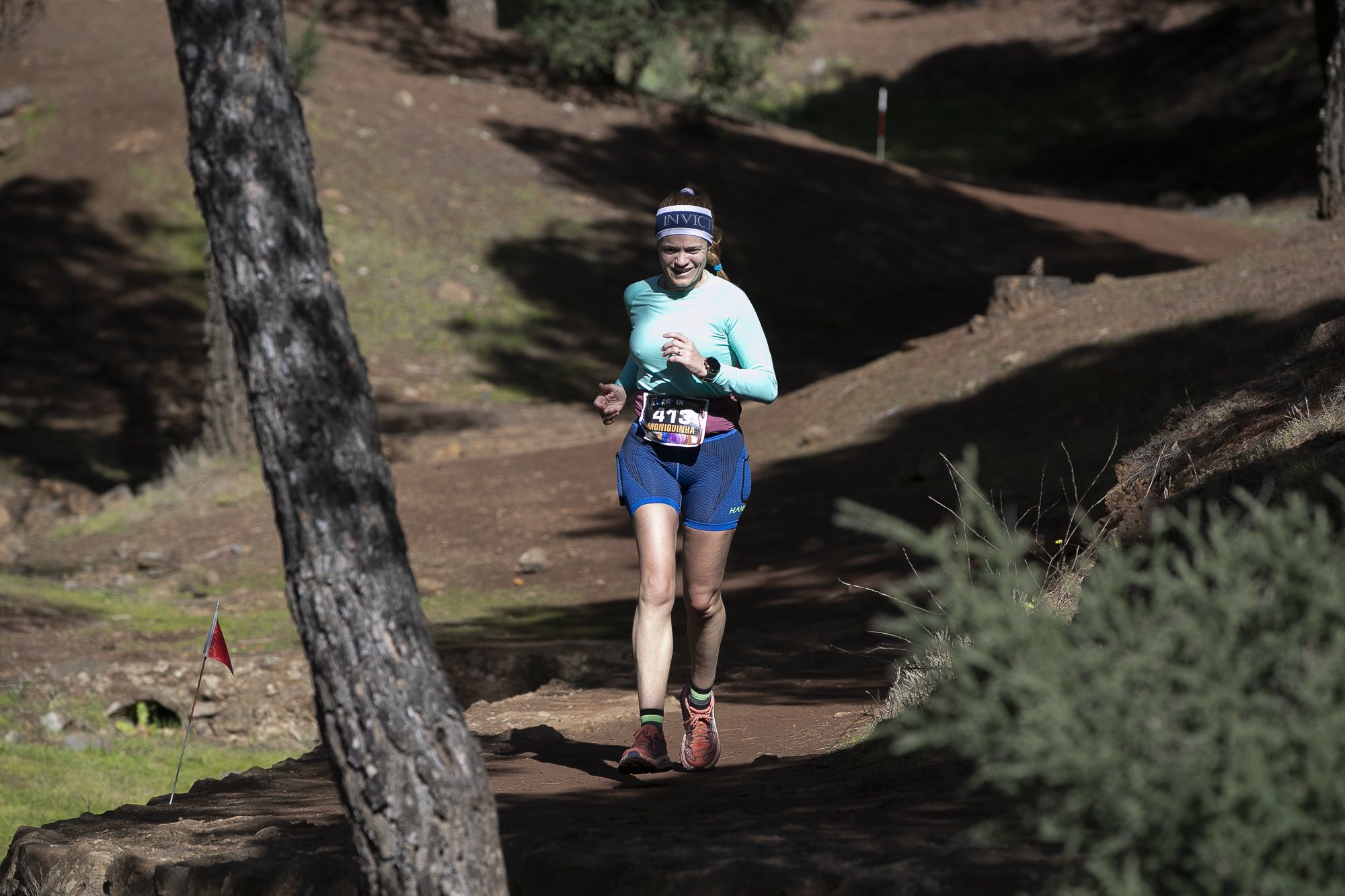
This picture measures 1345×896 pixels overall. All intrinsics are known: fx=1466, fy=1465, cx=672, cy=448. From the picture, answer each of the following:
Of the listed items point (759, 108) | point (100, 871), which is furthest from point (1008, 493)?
point (759, 108)

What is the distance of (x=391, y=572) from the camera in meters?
3.39

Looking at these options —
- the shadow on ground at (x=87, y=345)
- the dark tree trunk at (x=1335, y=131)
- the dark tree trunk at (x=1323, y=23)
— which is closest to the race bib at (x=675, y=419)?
the dark tree trunk at (x=1335, y=131)

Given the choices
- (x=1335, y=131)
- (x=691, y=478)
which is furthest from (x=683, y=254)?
(x=1335, y=131)

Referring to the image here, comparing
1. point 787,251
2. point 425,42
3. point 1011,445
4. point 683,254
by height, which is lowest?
point 1011,445

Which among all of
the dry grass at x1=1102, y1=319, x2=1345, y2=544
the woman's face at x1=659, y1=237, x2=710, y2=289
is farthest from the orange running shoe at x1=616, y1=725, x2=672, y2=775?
the dry grass at x1=1102, y1=319, x2=1345, y2=544

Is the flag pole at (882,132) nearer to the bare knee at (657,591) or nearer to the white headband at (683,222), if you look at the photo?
the white headband at (683,222)

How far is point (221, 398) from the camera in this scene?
46.1 feet

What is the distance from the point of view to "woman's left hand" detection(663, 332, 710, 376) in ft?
15.3

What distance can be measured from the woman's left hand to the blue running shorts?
34 centimetres

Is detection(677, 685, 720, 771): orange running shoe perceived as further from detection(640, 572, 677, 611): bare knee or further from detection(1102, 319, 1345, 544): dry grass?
detection(1102, 319, 1345, 544): dry grass

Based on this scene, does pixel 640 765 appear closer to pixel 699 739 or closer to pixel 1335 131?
pixel 699 739

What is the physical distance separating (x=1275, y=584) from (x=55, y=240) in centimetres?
1826

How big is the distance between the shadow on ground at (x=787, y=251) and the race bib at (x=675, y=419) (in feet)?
40.9

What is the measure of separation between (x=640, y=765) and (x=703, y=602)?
59cm
